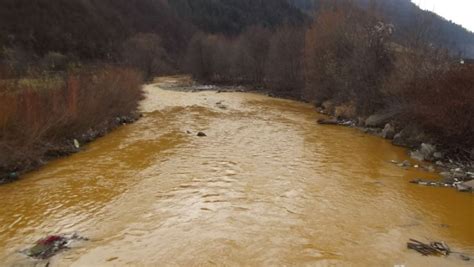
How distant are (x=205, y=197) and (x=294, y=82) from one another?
32627 mm

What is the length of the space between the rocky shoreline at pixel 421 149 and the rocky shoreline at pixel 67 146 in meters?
12.4

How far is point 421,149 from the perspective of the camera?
60.8 feet

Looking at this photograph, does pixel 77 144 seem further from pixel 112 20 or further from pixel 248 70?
pixel 112 20

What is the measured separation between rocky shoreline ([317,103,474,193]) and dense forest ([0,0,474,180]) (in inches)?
21.8

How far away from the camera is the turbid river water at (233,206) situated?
30.6 feet

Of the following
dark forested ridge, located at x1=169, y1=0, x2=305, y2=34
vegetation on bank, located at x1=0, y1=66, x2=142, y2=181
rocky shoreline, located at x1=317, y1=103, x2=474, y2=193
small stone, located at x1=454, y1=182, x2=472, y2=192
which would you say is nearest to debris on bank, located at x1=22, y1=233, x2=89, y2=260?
vegetation on bank, located at x1=0, y1=66, x2=142, y2=181

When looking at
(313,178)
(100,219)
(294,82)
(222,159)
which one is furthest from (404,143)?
(294,82)

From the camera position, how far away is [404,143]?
67.4 feet

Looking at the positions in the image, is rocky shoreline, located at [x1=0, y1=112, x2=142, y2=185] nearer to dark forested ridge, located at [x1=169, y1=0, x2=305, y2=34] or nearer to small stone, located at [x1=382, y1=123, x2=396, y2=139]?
small stone, located at [x1=382, y1=123, x2=396, y2=139]

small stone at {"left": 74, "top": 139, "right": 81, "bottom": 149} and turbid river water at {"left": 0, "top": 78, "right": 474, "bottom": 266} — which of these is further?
small stone at {"left": 74, "top": 139, "right": 81, "bottom": 149}

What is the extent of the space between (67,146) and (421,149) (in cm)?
1536

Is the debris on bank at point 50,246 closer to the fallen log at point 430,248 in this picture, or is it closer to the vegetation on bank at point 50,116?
the vegetation on bank at point 50,116

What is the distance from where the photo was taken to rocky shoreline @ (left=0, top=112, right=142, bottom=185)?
47.9 ft

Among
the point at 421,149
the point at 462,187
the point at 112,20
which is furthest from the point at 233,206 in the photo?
the point at 112,20
